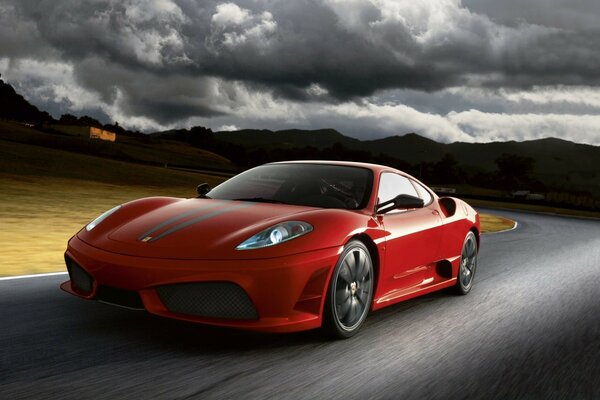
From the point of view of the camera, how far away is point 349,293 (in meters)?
4.77

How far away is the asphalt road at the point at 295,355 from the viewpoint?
3.56 meters

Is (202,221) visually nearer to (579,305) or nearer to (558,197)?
(579,305)

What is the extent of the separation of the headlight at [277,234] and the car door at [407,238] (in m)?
0.93

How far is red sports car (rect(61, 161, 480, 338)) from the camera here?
4164mm

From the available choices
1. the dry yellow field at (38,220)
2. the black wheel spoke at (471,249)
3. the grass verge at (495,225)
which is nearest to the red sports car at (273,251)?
the black wheel spoke at (471,249)

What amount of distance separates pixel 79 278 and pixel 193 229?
87cm

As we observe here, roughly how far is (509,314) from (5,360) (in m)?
4.23

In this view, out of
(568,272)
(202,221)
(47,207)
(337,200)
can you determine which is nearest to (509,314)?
(337,200)

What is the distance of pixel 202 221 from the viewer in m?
4.73

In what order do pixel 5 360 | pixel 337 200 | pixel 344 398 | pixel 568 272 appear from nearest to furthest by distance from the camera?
pixel 344 398 < pixel 5 360 < pixel 337 200 < pixel 568 272

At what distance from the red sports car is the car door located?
0.04 ft

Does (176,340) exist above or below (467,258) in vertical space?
below

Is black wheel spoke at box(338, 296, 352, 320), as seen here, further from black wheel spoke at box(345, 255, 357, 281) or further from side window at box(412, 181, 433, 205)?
side window at box(412, 181, 433, 205)

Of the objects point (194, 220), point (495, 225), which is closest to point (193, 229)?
point (194, 220)
